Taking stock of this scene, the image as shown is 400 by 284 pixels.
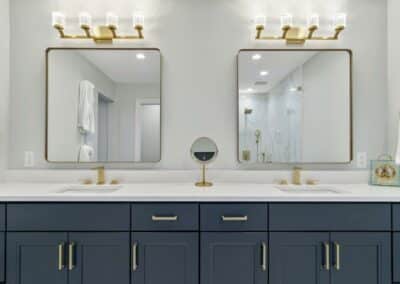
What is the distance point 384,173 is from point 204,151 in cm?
134

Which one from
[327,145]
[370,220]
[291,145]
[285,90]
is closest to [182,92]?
[285,90]

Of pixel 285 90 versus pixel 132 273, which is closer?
pixel 132 273

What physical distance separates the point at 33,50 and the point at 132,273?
1.87 m

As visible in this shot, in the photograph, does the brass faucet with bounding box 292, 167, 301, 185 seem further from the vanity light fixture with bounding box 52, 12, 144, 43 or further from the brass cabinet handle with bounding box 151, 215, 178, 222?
the vanity light fixture with bounding box 52, 12, 144, 43

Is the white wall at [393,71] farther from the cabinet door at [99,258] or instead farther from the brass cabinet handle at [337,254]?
the cabinet door at [99,258]

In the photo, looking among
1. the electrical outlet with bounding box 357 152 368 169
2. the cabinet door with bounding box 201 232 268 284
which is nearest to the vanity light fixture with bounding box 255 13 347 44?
the electrical outlet with bounding box 357 152 368 169

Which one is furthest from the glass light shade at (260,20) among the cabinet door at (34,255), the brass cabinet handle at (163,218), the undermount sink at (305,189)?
the cabinet door at (34,255)

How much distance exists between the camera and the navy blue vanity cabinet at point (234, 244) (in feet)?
4.74

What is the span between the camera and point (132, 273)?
4.74 feet

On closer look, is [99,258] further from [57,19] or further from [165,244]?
[57,19]

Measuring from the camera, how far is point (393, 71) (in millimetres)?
1990

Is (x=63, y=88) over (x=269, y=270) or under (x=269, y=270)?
over

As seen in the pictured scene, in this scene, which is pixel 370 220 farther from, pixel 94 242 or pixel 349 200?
pixel 94 242

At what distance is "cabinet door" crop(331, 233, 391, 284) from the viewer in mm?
1452
